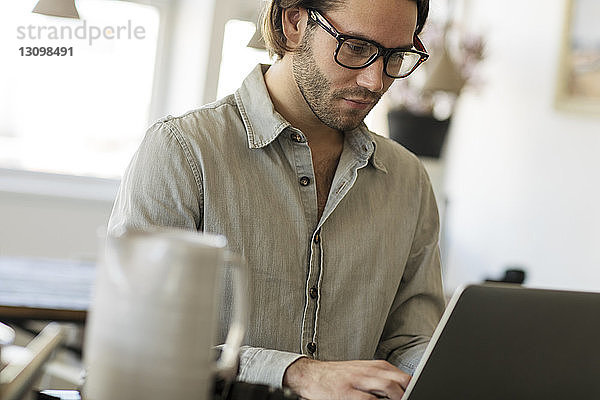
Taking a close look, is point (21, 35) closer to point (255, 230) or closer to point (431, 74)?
point (431, 74)

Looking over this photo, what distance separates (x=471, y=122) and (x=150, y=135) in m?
3.17

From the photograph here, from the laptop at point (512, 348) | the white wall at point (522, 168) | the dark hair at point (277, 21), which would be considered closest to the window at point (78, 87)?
the white wall at point (522, 168)

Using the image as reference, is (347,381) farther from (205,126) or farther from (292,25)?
(292,25)

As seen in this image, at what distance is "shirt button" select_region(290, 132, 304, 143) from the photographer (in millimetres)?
1601

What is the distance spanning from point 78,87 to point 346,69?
2.66 m

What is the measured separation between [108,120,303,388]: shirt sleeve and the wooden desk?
62cm

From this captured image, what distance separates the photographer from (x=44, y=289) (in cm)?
225

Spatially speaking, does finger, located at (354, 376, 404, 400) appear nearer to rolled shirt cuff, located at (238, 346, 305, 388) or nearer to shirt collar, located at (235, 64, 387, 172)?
rolled shirt cuff, located at (238, 346, 305, 388)

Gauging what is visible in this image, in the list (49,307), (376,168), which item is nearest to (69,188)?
(49,307)

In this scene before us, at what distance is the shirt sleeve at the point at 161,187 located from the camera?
1.42m

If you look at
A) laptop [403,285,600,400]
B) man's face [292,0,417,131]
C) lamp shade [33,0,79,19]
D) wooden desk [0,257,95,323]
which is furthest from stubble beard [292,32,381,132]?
lamp shade [33,0,79,19]

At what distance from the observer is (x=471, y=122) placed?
4469 mm

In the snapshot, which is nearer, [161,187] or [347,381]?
[347,381]

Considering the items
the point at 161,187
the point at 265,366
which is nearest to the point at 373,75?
the point at 161,187
